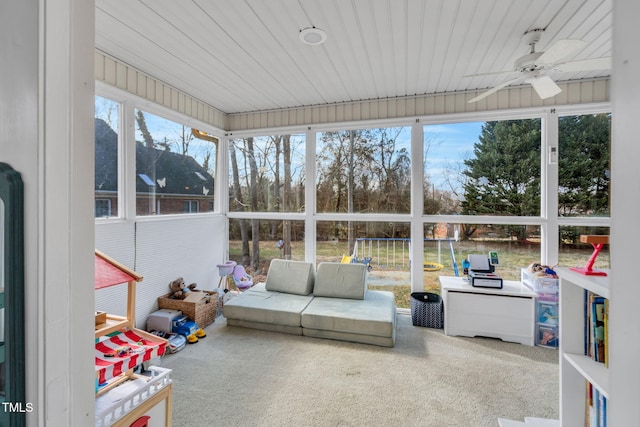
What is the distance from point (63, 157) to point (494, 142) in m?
3.92

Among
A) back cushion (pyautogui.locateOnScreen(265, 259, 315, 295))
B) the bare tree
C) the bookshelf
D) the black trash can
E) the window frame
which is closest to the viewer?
the bookshelf

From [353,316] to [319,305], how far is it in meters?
0.45

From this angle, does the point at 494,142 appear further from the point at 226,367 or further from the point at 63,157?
the point at 63,157

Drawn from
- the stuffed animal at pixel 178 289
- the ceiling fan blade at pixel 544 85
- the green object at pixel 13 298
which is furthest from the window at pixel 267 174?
the green object at pixel 13 298

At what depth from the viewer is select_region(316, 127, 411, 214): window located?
12.5ft

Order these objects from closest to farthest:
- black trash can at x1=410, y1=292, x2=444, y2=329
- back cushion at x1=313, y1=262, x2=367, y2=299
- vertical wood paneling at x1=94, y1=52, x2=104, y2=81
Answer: vertical wood paneling at x1=94, y1=52, x2=104, y2=81
black trash can at x1=410, y1=292, x2=444, y2=329
back cushion at x1=313, y1=262, x2=367, y2=299

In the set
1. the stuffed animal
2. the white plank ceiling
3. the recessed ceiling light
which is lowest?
the stuffed animal

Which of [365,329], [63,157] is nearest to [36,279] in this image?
[63,157]

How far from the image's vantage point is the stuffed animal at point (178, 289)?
3.36 m

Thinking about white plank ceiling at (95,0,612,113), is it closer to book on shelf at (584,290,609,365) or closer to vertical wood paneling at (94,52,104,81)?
vertical wood paneling at (94,52,104,81)

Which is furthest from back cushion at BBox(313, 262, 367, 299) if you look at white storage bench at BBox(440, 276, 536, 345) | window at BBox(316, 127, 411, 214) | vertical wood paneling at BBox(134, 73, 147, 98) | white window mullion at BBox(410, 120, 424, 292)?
vertical wood paneling at BBox(134, 73, 147, 98)

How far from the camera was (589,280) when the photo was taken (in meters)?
1.14

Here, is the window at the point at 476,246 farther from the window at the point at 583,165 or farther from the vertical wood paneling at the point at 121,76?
the vertical wood paneling at the point at 121,76

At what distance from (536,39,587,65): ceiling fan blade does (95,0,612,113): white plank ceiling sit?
1.04 feet
